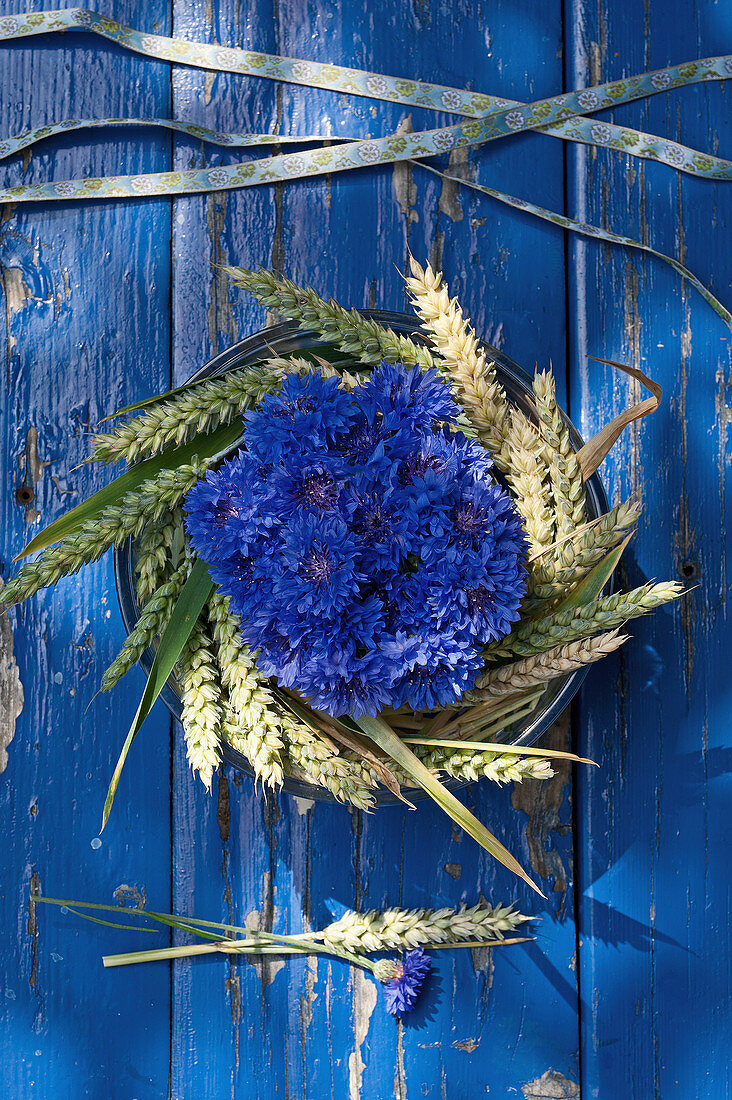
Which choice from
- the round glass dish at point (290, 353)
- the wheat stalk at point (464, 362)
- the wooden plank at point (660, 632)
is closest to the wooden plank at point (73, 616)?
the round glass dish at point (290, 353)

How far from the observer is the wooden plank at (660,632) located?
0.85 metres

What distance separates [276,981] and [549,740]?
414mm

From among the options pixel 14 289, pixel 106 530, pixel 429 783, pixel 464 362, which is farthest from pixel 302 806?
pixel 14 289

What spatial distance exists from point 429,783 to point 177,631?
0.25 meters

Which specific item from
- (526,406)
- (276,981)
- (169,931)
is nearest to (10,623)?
(169,931)

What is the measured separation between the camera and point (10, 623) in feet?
2.80

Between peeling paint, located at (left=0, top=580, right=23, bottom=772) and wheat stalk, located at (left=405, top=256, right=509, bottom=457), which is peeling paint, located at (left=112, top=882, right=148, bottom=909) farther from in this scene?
wheat stalk, located at (left=405, top=256, right=509, bottom=457)

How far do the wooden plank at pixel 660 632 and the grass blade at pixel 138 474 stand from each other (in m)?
0.42

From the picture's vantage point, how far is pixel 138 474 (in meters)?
0.67

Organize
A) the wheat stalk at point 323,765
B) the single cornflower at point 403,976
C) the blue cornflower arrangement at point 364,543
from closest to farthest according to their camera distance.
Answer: the blue cornflower arrangement at point 364,543 < the wheat stalk at point 323,765 < the single cornflower at point 403,976

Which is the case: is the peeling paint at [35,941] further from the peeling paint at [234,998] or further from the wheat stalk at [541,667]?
the wheat stalk at [541,667]

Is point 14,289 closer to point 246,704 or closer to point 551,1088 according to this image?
point 246,704

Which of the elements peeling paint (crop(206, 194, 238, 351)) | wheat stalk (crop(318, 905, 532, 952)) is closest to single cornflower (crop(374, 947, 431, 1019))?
wheat stalk (crop(318, 905, 532, 952))

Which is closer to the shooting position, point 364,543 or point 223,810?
point 364,543
